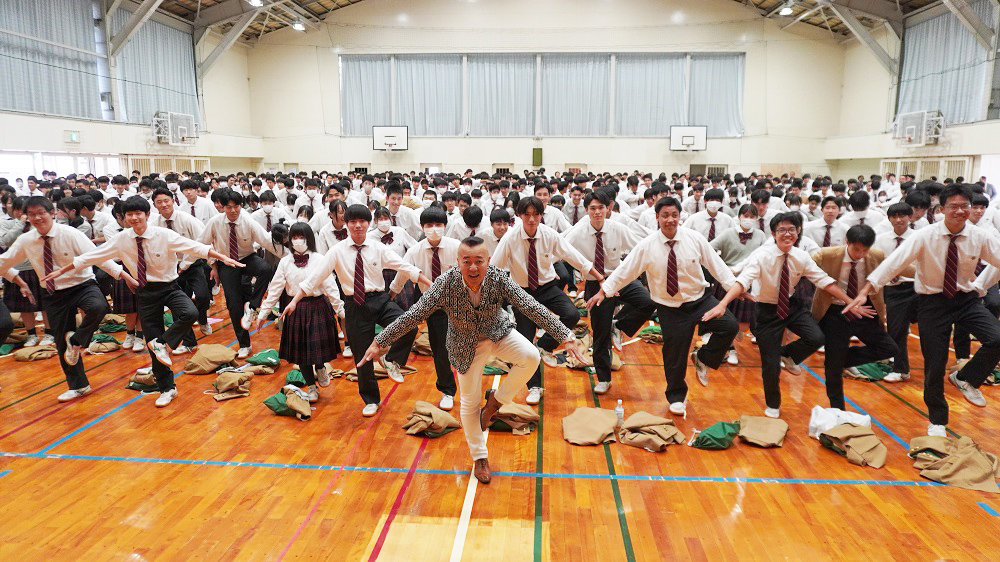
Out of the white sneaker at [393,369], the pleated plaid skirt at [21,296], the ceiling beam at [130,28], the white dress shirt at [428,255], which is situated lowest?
the white sneaker at [393,369]

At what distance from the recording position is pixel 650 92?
24.8m

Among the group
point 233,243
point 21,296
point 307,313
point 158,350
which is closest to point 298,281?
point 307,313

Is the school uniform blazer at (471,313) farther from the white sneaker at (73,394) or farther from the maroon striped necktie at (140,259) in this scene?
the white sneaker at (73,394)

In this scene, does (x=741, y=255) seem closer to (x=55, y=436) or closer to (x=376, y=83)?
(x=55, y=436)

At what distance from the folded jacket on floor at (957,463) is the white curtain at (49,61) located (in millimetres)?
19925

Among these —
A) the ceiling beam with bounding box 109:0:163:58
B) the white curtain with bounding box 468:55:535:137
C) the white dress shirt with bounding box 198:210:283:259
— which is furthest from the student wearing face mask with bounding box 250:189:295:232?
the white curtain with bounding box 468:55:535:137

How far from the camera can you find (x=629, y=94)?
24938mm

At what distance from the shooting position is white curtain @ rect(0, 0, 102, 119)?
15.6 metres

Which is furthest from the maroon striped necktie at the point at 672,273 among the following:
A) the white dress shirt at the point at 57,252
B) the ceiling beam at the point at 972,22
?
the ceiling beam at the point at 972,22

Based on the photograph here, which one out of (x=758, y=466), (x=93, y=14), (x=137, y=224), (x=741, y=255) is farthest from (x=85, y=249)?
(x=93, y=14)

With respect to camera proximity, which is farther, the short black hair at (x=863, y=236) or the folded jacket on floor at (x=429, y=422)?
the folded jacket on floor at (x=429, y=422)

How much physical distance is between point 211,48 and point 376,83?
642 centimetres

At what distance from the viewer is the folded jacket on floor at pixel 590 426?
16.6 ft

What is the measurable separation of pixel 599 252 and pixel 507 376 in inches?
97.0
